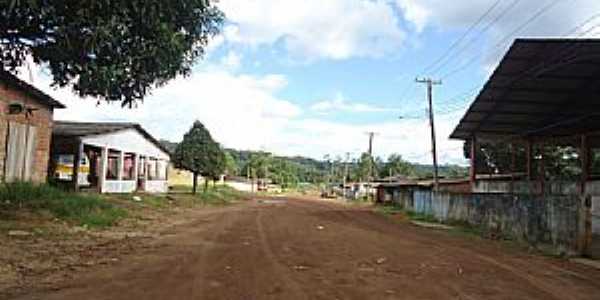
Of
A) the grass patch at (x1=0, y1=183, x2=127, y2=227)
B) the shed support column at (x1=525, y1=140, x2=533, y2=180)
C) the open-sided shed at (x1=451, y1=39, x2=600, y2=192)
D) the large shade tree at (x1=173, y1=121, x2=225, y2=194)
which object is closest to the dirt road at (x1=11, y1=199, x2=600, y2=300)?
the grass patch at (x1=0, y1=183, x2=127, y2=227)

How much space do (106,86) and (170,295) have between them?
476 cm

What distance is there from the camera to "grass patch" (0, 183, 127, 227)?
68.1ft

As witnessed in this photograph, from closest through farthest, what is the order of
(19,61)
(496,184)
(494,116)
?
(19,61)
(494,116)
(496,184)

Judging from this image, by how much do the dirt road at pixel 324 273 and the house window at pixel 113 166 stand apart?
907 inches

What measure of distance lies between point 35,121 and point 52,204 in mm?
6310

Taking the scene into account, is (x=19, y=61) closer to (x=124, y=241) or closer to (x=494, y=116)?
(x=124, y=241)

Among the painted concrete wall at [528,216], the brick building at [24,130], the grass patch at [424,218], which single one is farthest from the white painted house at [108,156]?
the painted concrete wall at [528,216]

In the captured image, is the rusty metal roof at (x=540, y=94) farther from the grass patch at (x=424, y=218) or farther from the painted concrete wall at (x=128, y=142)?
the painted concrete wall at (x=128, y=142)

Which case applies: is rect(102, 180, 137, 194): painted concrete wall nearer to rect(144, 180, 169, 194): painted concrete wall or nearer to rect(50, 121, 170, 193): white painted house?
rect(50, 121, 170, 193): white painted house

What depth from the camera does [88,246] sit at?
16.0 m

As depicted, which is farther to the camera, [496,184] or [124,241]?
[496,184]

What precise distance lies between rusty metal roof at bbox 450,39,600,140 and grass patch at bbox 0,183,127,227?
57.2 ft

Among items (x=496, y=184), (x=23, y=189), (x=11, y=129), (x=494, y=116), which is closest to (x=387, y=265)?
(x=23, y=189)

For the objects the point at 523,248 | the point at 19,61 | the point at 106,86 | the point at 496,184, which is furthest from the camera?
the point at 496,184
